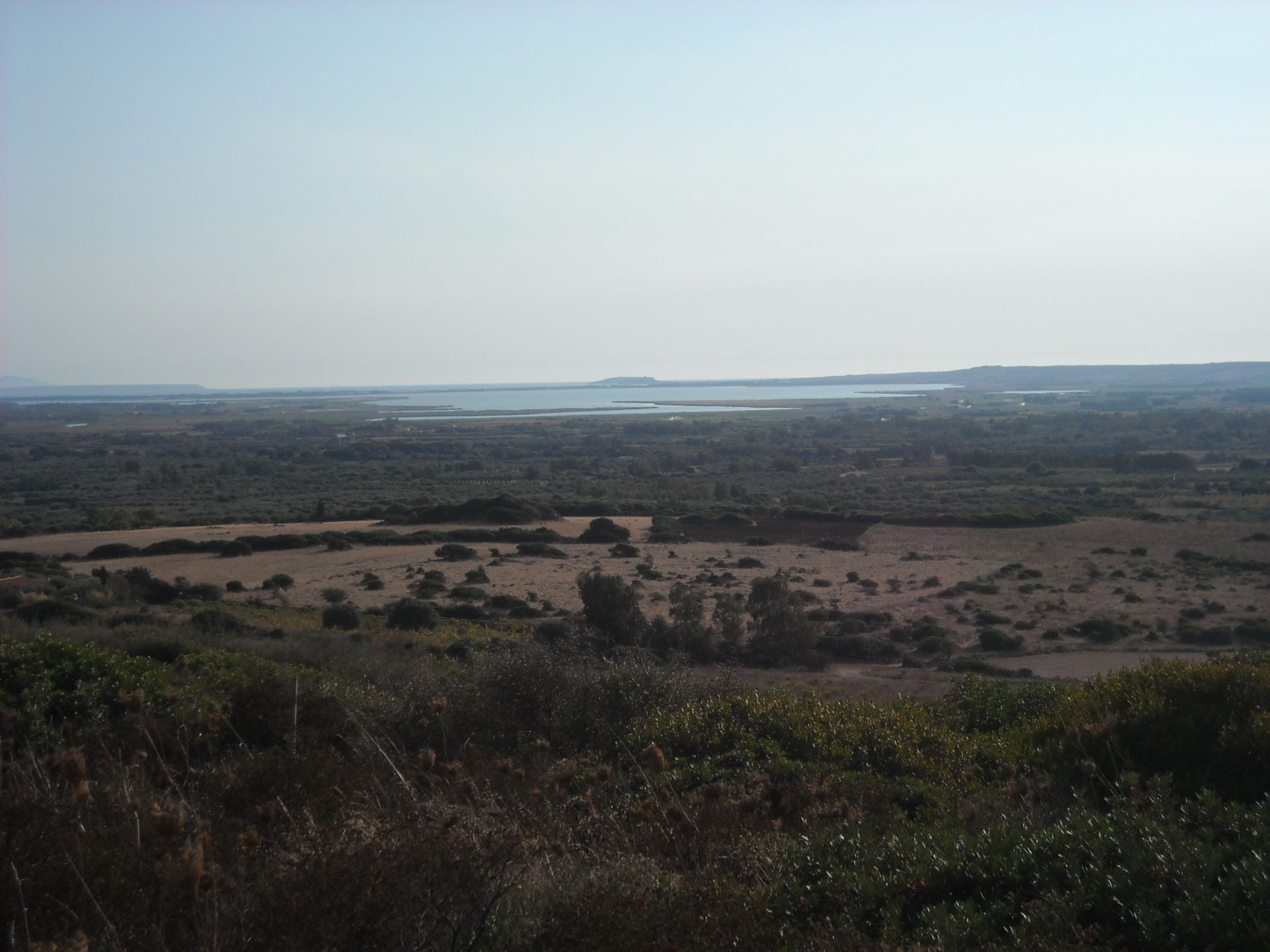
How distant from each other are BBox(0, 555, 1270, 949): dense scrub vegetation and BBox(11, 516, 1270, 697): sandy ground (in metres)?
9.74

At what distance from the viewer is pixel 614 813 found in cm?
596

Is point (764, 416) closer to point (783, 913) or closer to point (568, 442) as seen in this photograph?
point (568, 442)

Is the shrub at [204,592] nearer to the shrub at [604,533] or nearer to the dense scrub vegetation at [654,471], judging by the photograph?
the shrub at [604,533]

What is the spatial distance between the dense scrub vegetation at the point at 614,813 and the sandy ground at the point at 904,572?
974 cm

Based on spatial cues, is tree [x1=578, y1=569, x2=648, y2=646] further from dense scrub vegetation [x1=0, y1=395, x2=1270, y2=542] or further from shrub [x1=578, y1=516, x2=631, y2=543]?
dense scrub vegetation [x1=0, y1=395, x2=1270, y2=542]

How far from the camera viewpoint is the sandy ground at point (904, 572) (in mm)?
23250

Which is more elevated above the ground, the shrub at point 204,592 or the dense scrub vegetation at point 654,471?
the shrub at point 204,592

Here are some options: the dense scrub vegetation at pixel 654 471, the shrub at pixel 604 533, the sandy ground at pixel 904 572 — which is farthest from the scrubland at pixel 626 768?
the dense scrub vegetation at pixel 654 471

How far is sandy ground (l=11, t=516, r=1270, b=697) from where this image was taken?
23.2 m

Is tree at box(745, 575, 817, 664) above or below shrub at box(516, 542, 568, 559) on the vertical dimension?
above

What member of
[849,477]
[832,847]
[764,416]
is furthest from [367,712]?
[764,416]

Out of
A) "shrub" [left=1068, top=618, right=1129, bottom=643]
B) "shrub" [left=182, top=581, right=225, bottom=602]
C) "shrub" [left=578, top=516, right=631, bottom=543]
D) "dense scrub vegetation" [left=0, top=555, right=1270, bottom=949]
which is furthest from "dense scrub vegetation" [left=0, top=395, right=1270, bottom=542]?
"dense scrub vegetation" [left=0, top=555, right=1270, bottom=949]

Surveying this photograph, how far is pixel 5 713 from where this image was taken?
21.0 feet

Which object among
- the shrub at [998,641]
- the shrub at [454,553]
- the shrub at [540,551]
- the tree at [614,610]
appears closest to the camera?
the tree at [614,610]
